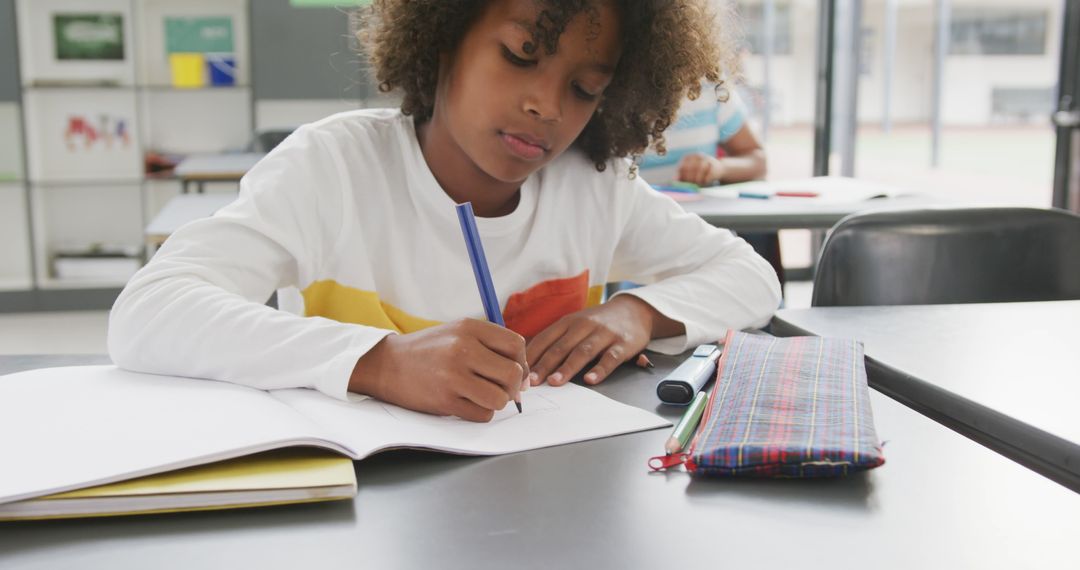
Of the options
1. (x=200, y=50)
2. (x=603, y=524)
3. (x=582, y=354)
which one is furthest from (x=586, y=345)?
(x=200, y=50)

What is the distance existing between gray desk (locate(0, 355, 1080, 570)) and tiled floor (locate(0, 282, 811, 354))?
10.3ft

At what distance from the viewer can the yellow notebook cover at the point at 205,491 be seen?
587 millimetres

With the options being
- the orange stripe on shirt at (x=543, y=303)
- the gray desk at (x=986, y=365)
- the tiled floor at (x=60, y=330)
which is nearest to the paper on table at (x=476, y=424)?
the gray desk at (x=986, y=365)

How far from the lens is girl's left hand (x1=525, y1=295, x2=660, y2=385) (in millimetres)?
960

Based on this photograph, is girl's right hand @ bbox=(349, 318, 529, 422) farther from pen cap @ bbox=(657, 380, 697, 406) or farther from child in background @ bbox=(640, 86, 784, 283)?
child in background @ bbox=(640, 86, 784, 283)

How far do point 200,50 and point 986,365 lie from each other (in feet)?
14.3

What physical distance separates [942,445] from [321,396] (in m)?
0.49

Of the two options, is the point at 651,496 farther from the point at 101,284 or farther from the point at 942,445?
the point at 101,284

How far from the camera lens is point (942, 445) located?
2.42 ft

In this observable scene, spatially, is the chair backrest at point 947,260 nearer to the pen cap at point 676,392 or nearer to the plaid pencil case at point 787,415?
the plaid pencil case at point 787,415

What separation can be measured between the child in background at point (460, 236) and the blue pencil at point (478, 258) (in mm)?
40

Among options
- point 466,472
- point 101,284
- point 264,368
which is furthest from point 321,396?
point 101,284

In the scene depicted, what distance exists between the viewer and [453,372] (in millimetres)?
801

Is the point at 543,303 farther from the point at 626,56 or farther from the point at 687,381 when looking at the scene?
the point at 687,381
